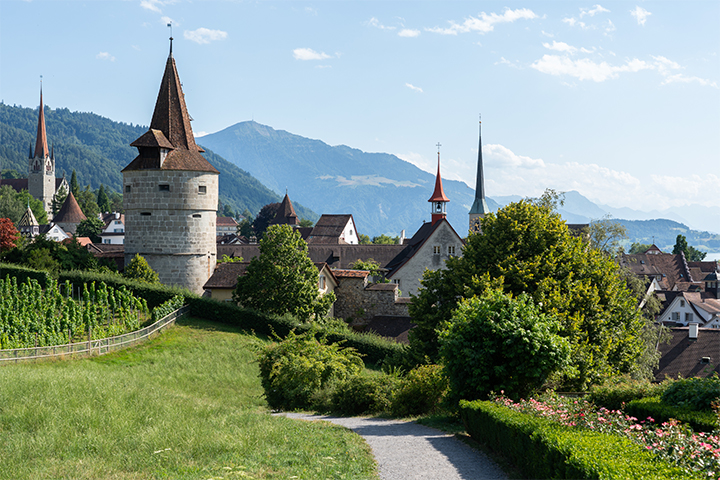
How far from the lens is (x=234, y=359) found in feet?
105

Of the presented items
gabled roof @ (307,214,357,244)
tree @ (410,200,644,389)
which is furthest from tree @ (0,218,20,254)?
gabled roof @ (307,214,357,244)

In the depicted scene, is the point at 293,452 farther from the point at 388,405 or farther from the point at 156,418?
the point at 388,405

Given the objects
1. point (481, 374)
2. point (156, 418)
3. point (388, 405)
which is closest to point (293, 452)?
point (156, 418)

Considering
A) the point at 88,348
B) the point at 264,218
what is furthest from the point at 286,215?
the point at 88,348

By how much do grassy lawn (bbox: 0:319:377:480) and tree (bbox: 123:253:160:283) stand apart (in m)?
21.3

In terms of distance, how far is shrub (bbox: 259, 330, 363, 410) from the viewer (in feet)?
75.7

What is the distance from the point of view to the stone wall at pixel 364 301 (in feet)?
147

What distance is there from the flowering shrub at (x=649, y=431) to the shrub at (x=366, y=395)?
5489mm

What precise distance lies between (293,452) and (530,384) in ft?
23.0

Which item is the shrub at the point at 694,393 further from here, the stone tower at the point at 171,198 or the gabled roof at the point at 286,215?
the gabled roof at the point at 286,215

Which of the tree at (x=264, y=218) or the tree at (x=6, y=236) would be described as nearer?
the tree at (x=6, y=236)

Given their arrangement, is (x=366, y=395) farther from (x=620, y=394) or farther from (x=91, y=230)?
(x=91, y=230)

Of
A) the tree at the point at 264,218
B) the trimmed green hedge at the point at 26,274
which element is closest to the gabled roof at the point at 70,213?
the tree at the point at 264,218

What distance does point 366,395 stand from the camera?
20.4 metres
